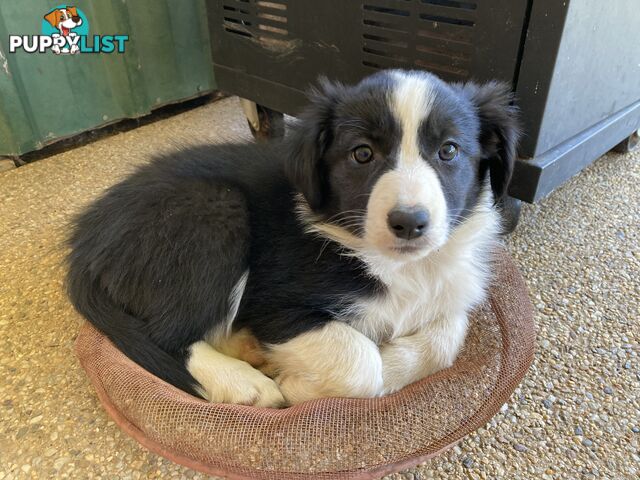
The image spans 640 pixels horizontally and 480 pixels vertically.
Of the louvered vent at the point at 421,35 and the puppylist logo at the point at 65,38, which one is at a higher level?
the louvered vent at the point at 421,35

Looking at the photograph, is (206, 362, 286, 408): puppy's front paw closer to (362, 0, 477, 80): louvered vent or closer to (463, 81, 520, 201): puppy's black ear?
(463, 81, 520, 201): puppy's black ear

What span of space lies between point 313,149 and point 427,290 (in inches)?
23.9

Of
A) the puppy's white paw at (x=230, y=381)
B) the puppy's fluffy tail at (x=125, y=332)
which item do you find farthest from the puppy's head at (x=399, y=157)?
the puppy's fluffy tail at (x=125, y=332)

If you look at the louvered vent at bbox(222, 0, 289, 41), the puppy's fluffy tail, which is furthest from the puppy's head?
the louvered vent at bbox(222, 0, 289, 41)

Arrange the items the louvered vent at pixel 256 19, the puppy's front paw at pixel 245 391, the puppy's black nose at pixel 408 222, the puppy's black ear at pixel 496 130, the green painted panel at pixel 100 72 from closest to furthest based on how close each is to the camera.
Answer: the puppy's black nose at pixel 408 222
the puppy's front paw at pixel 245 391
the puppy's black ear at pixel 496 130
the louvered vent at pixel 256 19
the green painted panel at pixel 100 72

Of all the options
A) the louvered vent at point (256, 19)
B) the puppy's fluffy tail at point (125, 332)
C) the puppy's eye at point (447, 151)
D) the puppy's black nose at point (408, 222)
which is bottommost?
the puppy's fluffy tail at point (125, 332)

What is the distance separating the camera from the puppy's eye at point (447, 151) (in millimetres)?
1551

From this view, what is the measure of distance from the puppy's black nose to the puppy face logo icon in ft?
9.60

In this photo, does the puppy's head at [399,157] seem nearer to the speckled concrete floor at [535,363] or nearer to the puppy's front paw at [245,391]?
the puppy's front paw at [245,391]

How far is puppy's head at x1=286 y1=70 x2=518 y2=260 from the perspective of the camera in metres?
1.43

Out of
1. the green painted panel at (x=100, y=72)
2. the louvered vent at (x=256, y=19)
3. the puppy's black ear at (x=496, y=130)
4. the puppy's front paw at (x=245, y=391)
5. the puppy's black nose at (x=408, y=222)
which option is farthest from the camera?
the green painted panel at (x=100, y=72)

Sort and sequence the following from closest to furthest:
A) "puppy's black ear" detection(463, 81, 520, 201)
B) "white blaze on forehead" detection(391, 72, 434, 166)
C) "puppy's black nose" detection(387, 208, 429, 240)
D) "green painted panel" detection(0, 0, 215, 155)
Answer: "puppy's black nose" detection(387, 208, 429, 240), "white blaze on forehead" detection(391, 72, 434, 166), "puppy's black ear" detection(463, 81, 520, 201), "green painted panel" detection(0, 0, 215, 155)

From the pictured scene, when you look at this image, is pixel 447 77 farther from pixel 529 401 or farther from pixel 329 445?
pixel 329 445

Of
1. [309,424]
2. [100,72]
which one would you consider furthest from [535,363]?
[100,72]
